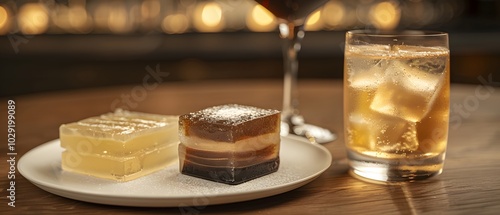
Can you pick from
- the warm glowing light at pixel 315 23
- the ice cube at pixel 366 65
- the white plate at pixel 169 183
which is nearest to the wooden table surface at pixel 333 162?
the white plate at pixel 169 183

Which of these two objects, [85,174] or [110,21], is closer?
[85,174]

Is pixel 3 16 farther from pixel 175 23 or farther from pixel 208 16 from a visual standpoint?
pixel 208 16

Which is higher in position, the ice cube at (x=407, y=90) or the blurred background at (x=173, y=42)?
the ice cube at (x=407, y=90)

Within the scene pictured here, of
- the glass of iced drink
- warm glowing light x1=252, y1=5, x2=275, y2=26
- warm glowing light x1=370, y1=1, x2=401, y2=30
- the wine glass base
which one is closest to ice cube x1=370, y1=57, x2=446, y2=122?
the glass of iced drink

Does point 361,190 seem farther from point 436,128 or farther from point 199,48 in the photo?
point 199,48

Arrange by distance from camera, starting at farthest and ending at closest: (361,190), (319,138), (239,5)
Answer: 1. (239,5)
2. (319,138)
3. (361,190)

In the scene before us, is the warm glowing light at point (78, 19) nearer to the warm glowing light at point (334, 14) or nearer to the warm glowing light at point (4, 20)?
the warm glowing light at point (4, 20)

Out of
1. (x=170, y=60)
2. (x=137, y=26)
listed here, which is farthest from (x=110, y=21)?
(x=170, y=60)

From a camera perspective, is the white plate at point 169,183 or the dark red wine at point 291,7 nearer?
the white plate at point 169,183
